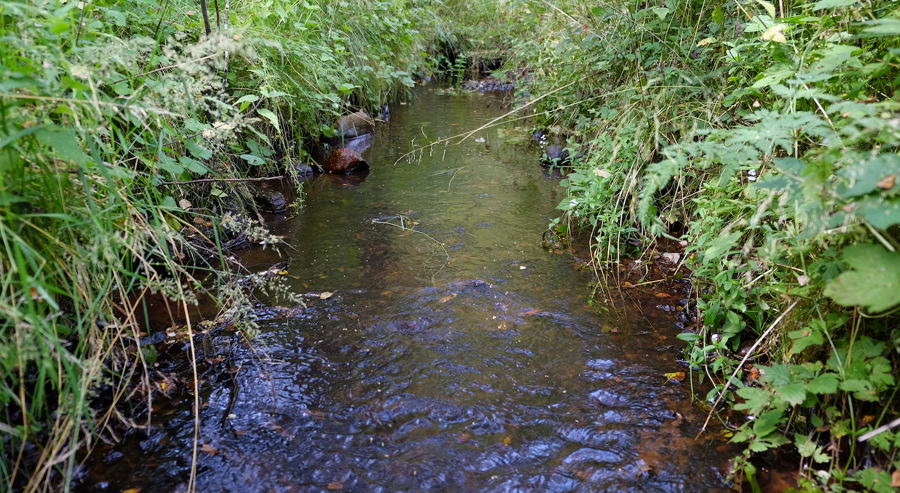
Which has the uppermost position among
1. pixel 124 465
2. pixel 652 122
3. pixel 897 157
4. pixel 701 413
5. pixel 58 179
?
pixel 58 179

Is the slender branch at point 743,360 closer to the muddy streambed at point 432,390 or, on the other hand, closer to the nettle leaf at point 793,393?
the muddy streambed at point 432,390

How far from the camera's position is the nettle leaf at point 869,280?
1259 mm

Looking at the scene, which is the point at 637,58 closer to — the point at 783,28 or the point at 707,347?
the point at 783,28

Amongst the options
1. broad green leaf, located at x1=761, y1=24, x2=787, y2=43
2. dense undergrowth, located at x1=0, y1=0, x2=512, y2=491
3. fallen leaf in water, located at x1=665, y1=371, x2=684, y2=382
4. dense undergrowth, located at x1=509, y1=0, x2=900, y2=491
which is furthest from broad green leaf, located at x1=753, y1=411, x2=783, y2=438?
dense undergrowth, located at x1=0, y1=0, x2=512, y2=491

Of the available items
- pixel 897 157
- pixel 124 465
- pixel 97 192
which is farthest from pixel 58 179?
pixel 897 157

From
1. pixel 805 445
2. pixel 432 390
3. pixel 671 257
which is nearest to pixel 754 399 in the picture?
pixel 805 445

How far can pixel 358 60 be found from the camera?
5.70 m

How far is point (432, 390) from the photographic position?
6.91 feet

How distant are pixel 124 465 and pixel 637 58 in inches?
139

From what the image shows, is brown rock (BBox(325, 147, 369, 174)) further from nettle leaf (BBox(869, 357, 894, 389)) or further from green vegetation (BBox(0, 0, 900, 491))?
nettle leaf (BBox(869, 357, 894, 389))

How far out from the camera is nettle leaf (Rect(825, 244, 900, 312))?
126 cm

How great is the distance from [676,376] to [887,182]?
1209 millimetres

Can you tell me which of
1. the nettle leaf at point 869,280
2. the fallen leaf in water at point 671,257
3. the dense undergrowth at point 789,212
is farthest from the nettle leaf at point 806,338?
the fallen leaf in water at point 671,257

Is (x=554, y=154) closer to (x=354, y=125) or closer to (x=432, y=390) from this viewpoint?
(x=354, y=125)
